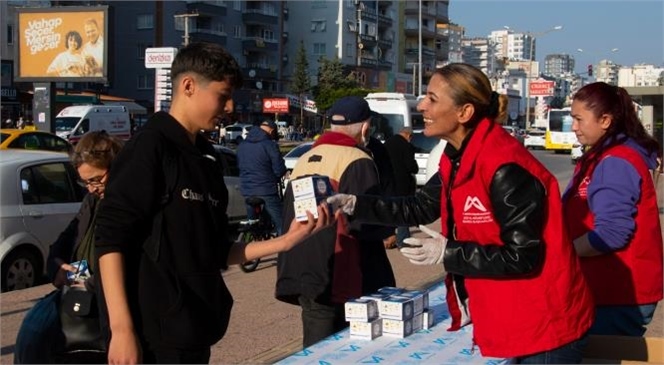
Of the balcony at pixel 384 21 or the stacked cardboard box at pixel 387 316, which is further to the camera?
the balcony at pixel 384 21

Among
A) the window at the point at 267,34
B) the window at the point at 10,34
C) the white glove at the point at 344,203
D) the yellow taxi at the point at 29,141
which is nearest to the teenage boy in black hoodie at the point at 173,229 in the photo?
the white glove at the point at 344,203

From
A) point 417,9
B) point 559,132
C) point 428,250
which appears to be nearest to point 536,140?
point 559,132

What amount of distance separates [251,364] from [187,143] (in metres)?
3.36

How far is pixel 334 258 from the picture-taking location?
186 inches


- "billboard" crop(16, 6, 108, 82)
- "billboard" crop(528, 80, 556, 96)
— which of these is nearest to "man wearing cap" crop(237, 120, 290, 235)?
"billboard" crop(16, 6, 108, 82)

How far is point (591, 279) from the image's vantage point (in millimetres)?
3596

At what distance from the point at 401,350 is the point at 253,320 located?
389 centimetres

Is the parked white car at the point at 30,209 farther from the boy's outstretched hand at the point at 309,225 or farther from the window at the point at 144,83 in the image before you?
the window at the point at 144,83

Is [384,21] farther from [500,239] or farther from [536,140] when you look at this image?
[500,239]

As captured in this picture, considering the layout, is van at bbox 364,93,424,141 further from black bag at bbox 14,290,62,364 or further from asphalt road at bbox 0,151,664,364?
black bag at bbox 14,290,62,364

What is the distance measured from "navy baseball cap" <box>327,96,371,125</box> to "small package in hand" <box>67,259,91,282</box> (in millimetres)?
1773

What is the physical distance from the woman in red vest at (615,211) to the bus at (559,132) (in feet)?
152

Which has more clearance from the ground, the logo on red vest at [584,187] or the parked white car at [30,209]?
the logo on red vest at [584,187]

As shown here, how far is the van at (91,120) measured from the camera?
126 feet
